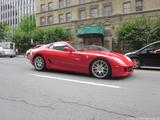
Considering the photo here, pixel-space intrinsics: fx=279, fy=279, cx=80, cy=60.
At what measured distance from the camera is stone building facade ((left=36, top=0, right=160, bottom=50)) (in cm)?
3888

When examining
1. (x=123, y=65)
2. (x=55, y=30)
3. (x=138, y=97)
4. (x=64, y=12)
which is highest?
(x=64, y=12)

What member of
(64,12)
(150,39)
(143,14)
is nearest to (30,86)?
(150,39)

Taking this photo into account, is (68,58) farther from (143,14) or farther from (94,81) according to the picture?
(143,14)

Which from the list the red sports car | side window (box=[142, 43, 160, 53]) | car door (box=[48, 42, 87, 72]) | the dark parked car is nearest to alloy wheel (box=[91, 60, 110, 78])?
Answer: the red sports car

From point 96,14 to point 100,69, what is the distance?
115 ft

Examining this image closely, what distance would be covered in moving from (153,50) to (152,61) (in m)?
0.53

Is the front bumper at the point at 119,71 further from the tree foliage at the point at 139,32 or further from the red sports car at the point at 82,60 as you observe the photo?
the tree foliage at the point at 139,32

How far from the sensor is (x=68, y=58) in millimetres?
9953

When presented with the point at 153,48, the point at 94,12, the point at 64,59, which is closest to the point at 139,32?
the point at 94,12

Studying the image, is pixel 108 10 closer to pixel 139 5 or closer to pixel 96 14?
pixel 96 14

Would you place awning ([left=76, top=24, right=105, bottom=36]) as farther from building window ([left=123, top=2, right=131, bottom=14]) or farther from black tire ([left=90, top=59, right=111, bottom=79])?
black tire ([left=90, top=59, right=111, bottom=79])

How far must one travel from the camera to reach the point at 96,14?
43.5 m

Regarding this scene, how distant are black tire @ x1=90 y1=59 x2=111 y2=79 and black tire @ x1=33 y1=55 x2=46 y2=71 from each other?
92.7 inches

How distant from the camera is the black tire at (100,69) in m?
9.05
